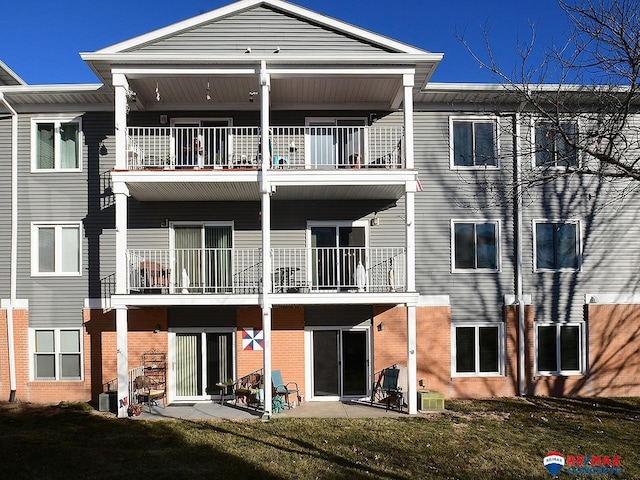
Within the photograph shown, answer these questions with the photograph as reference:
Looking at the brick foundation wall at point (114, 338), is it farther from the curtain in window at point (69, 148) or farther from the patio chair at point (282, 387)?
the curtain in window at point (69, 148)

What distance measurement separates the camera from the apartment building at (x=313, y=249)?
13.3 meters

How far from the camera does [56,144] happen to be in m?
13.7

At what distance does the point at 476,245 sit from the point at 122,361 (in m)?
9.62

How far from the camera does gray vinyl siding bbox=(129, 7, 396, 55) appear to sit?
1245 cm

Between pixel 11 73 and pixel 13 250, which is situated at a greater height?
pixel 11 73

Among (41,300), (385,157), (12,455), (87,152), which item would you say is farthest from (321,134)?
(12,455)

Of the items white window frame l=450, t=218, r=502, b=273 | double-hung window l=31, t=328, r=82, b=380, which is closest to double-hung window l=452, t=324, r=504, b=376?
white window frame l=450, t=218, r=502, b=273

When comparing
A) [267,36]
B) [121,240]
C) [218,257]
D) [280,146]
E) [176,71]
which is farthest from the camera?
[280,146]

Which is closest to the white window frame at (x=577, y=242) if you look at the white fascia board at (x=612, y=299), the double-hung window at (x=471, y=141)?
the white fascia board at (x=612, y=299)

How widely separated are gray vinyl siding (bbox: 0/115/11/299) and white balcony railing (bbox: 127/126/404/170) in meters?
3.36

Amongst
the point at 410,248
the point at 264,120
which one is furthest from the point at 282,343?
the point at 264,120

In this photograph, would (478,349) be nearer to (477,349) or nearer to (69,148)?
(477,349)

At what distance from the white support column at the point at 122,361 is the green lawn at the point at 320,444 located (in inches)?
16.8

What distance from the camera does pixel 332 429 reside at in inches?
430
